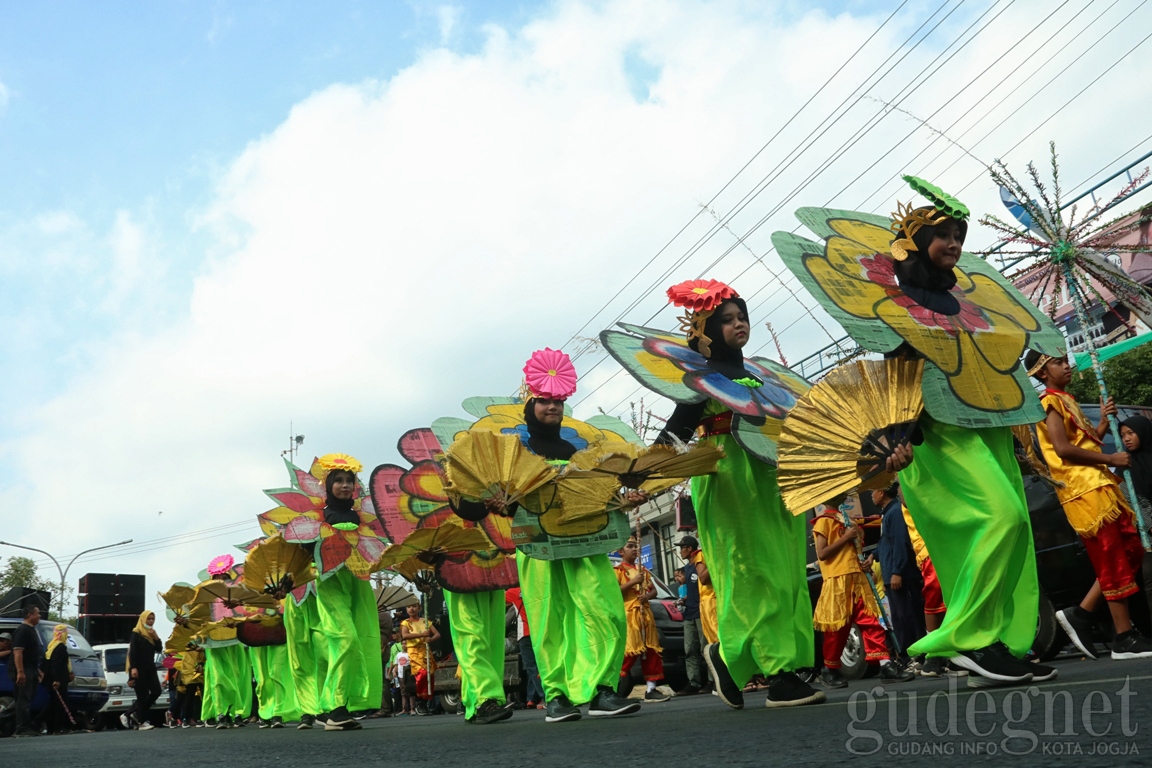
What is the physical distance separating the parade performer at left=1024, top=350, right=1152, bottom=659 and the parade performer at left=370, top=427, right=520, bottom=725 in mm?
3423

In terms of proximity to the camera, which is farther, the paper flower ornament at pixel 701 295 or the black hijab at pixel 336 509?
the black hijab at pixel 336 509

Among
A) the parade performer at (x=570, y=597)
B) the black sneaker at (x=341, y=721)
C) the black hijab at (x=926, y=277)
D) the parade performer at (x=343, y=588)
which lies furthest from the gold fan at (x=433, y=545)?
the black hijab at (x=926, y=277)

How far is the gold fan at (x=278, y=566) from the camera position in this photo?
9156 millimetres

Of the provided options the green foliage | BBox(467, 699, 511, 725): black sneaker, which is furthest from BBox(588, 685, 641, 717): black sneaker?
the green foliage

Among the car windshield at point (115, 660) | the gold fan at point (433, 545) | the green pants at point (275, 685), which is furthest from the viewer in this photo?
the car windshield at point (115, 660)

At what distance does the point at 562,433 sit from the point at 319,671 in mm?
3635

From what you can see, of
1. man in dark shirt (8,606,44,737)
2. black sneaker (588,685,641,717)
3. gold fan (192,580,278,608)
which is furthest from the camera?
man in dark shirt (8,606,44,737)

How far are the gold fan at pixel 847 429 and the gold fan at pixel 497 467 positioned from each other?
2052 millimetres

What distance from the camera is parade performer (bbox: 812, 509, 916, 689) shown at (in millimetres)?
8148

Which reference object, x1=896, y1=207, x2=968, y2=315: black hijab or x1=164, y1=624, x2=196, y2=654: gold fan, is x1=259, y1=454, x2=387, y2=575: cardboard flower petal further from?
x1=164, y1=624, x2=196, y2=654: gold fan

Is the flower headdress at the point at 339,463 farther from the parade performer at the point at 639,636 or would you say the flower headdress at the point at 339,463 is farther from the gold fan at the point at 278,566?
the parade performer at the point at 639,636

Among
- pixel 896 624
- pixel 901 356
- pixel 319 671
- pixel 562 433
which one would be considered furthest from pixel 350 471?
pixel 901 356

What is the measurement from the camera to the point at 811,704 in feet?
15.9

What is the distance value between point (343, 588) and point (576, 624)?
3.07 meters
